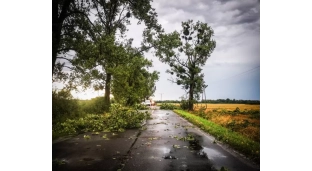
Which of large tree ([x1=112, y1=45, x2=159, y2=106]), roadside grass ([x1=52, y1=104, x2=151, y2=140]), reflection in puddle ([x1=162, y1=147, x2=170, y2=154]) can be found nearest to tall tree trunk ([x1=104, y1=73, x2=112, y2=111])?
large tree ([x1=112, y1=45, x2=159, y2=106])

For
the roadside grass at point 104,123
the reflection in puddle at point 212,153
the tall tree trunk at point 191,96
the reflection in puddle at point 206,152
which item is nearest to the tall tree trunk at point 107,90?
A: the roadside grass at point 104,123

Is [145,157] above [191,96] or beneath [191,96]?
beneath

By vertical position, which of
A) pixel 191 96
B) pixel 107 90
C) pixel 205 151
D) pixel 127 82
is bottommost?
pixel 205 151

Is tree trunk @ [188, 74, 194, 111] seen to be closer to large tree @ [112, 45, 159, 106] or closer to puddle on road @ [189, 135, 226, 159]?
large tree @ [112, 45, 159, 106]

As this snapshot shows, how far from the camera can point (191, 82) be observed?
38.6 metres

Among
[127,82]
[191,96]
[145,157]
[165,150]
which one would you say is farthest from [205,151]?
[191,96]

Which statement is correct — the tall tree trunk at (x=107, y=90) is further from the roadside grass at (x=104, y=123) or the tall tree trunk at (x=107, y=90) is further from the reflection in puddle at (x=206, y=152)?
the reflection in puddle at (x=206, y=152)

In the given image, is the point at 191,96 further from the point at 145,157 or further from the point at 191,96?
the point at 145,157

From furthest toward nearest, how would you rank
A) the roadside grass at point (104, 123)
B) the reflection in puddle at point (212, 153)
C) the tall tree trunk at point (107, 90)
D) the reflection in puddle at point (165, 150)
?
the tall tree trunk at point (107, 90) → the roadside grass at point (104, 123) → the reflection in puddle at point (165, 150) → the reflection in puddle at point (212, 153)

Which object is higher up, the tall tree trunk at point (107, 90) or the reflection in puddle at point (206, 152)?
the tall tree trunk at point (107, 90)

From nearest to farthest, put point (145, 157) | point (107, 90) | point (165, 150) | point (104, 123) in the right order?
point (145, 157) → point (165, 150) → point (104, 123) → point (107, 90)
